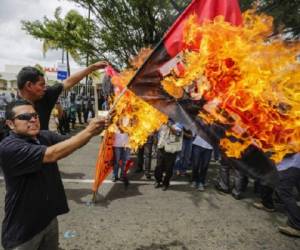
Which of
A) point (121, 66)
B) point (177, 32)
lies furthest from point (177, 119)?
point (121, 66)

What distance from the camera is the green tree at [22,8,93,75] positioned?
11570mm

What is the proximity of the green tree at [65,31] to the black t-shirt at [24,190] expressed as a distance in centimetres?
978

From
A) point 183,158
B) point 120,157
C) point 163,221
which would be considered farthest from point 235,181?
point 120,157

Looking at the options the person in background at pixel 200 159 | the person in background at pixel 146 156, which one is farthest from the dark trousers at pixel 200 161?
the person in background at pixel 146 156

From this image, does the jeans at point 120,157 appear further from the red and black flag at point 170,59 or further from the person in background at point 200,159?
the red and black flag at point 170,59

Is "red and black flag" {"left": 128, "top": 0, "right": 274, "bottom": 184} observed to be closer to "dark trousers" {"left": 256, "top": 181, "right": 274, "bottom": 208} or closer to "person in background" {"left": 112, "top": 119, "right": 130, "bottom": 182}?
"dark trousers" {"left": 256, "top": 181, "right": 274, "bottom": 208}

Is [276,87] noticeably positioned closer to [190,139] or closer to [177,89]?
[177,89]

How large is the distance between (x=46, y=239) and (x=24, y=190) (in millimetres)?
595

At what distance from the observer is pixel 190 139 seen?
8164 millimetres

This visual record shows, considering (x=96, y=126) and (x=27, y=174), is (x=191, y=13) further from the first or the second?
A: (x=27, y=174)

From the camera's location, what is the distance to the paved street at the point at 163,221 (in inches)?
169

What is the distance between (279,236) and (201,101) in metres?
3.15

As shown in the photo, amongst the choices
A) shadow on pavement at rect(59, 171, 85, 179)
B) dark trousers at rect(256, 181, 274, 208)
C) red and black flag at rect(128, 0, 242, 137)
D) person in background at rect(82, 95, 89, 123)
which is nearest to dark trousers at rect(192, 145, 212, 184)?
dark trousers at rect(256, 181, 274, 208)

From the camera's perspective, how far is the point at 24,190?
246 centimetres
